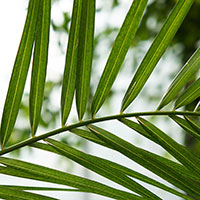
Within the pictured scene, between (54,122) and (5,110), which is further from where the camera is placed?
(54,122)

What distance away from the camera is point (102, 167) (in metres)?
0.39

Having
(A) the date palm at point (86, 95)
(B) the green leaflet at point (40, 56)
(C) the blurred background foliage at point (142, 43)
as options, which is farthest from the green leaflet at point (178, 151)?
(C) the blurred background foliage at point (142, 43)

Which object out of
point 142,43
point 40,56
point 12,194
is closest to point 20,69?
point 40,56

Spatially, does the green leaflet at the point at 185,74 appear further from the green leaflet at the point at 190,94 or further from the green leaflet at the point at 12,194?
the green leaflet at the point at 12,194

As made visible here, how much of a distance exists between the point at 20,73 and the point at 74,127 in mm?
88

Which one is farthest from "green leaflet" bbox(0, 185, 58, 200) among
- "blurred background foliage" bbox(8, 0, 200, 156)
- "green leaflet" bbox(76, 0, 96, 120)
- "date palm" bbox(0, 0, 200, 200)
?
"blurred background foliage" bbox(8, 0, 200, 156)

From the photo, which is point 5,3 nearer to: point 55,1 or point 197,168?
point 55,1

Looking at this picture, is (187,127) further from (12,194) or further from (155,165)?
(12,194)

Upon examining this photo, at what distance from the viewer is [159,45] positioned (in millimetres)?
418

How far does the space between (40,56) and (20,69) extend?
0.03 meters

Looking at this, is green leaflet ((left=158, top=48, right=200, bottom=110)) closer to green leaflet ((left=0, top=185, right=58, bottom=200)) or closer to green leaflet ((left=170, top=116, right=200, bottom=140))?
Result: green leaflet ((left=170, top=116, right=200, bottom=140))

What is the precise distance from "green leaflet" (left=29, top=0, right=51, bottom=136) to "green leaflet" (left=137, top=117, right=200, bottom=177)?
0.39 ft

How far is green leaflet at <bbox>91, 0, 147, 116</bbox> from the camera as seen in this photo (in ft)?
1.32

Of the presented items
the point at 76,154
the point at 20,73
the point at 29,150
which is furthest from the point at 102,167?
the point at 29,150
